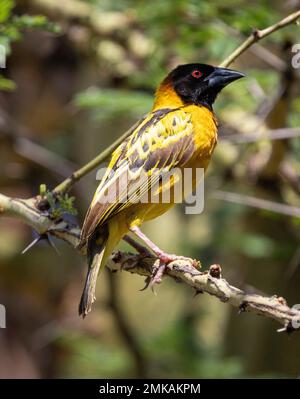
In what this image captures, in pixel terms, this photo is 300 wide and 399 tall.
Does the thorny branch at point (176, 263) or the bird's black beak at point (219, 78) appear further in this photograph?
the bird's black beak at point (219, 78)

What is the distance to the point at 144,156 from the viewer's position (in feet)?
14.8

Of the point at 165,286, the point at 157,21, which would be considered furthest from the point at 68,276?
the point at 157,21

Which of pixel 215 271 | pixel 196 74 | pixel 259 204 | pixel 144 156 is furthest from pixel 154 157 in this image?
pixel 215 271

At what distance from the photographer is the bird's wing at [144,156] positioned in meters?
4.24

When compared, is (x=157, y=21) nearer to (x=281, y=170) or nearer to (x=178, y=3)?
(x=178, y=3)

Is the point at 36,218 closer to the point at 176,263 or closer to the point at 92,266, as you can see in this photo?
the point at 92,266

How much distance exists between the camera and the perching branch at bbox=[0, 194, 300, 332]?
3164 mm

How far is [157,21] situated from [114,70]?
1.49 metres

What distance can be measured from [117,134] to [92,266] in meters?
7.75

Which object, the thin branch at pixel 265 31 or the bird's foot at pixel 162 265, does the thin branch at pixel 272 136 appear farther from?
the bird's foot at pixel 162 265

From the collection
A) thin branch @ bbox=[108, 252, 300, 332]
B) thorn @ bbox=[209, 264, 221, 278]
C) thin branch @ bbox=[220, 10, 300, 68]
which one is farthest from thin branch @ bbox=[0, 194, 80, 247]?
thin branch @ bbox=[220, 10, 300, 68]

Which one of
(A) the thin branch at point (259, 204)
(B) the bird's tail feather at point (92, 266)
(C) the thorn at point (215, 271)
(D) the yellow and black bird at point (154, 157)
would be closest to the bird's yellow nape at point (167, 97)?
(D) the yellow and black bird at point (154, 157)

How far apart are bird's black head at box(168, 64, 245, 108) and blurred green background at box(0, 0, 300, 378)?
0.33m

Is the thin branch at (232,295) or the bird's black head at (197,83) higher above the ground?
the bird's black head at (197,83)
